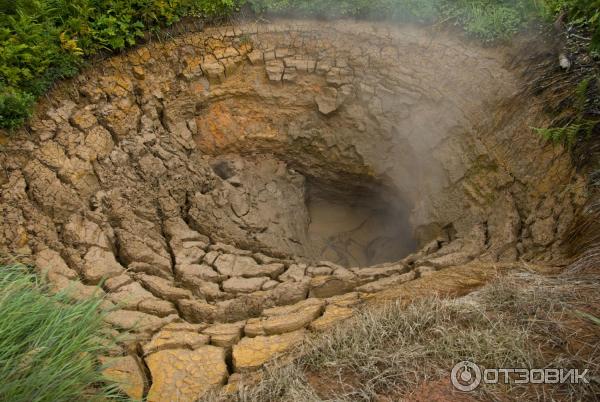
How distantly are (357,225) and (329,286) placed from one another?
2.00 metres

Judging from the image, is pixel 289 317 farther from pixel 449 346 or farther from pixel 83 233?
pixel 83 233

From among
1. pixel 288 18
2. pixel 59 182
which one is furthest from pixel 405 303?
pixel 288 18

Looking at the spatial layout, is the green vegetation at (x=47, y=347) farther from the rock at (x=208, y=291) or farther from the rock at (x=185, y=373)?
the rock at (x=208, y=291)

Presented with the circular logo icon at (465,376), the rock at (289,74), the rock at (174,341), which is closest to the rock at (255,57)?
the rock at (289,74)

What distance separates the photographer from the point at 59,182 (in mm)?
3393

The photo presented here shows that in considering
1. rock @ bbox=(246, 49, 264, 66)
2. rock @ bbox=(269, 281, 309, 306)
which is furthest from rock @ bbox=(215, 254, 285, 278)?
rock @ bbox=(246, 49, 264, 66)

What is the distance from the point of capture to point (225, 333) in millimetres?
2658

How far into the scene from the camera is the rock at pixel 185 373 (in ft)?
7.51

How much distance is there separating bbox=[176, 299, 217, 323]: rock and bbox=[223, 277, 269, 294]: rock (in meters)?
0.26

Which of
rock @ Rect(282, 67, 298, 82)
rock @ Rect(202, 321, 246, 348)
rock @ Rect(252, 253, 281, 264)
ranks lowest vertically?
rock @ Rect(202, 321, 246, 348)

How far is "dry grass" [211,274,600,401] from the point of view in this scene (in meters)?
1.95

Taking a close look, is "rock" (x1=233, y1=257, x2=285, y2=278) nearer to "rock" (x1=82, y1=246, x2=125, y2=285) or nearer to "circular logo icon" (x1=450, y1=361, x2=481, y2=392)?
"rock" (x1=82, y1=246, x2=125, y2=285)

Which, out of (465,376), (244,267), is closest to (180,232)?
(244,267)

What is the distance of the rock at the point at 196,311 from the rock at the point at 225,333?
0.14 metres
